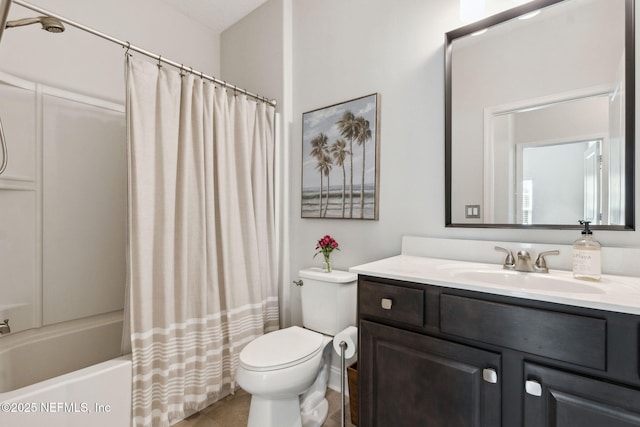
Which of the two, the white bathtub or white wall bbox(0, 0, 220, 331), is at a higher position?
white wall bbox(0, 0, 220, 331)

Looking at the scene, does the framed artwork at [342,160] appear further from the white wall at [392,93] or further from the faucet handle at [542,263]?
the faucet handle at [542,263]

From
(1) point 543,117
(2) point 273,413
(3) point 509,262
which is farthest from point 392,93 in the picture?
(2) point 273,413

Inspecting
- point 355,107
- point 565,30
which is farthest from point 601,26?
point 355,107

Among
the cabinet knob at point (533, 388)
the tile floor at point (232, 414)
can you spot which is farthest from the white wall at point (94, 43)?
the cabinet knob at point (533, 388)

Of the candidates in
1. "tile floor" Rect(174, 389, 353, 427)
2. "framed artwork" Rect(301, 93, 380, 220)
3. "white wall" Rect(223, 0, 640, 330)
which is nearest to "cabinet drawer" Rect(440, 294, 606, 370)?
"white wall" Rect(223, 0, 640, 330)

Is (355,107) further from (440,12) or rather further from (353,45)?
(440,12)

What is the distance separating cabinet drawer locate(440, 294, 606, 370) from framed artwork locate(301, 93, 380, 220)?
856mm

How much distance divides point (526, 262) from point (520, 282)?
0.43 ft

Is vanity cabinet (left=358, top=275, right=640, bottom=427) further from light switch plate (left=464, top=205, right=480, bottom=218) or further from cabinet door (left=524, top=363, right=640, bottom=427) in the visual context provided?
light switch plate (left=464, top=205, right=480, bottom=218)

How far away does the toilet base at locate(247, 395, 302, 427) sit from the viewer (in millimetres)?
1377

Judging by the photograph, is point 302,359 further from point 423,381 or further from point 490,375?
point 490,375

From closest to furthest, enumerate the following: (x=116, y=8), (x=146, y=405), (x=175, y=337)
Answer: (x=146, y=405) → (x=175, y=337) → (x=116, y=8)

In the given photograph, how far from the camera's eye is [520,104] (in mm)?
1352

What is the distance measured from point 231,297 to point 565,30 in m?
2.09
